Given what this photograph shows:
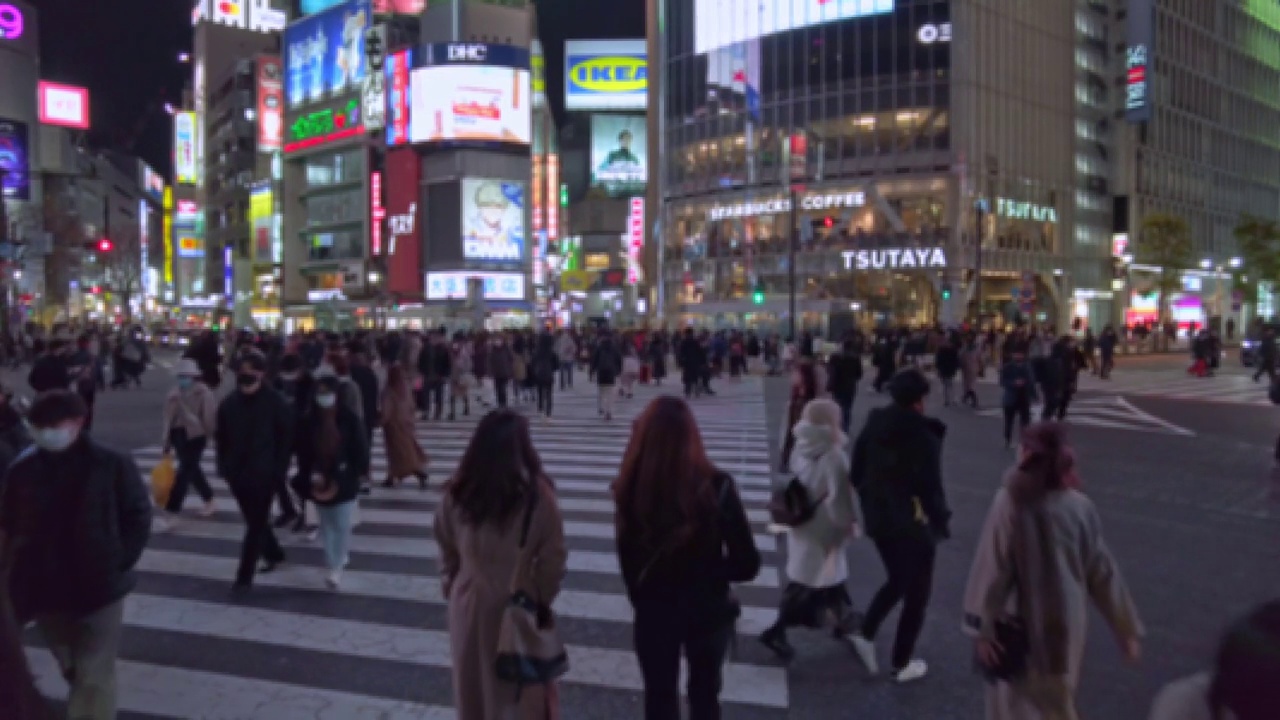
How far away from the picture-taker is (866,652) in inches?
218

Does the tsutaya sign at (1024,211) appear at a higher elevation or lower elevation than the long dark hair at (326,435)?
higher

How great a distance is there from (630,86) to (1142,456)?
107686 millimetres

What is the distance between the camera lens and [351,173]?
236ft

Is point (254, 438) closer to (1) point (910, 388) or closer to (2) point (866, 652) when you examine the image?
(2) point (866, 652)

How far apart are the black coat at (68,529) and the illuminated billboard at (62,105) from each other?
90.6 metres

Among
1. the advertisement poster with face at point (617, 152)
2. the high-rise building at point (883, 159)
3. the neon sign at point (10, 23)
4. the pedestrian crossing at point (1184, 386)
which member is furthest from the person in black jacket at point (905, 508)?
the advertisement poster with face at point (617, 152)

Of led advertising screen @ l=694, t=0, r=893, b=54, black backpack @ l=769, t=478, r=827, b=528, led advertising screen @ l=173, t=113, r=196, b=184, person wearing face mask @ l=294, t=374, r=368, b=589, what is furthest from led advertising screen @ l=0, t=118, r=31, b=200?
led advertising screen @ l=173, t=113, r=196, b=184

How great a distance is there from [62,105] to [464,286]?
4249 cm

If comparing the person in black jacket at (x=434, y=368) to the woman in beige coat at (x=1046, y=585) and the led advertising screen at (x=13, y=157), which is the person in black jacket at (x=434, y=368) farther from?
the led advertising screen at (x=13, y=157)

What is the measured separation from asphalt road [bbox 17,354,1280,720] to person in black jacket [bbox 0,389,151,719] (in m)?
1.02

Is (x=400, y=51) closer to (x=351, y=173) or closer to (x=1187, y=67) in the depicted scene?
(x=351, y=173)

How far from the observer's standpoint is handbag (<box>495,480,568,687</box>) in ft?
11.0

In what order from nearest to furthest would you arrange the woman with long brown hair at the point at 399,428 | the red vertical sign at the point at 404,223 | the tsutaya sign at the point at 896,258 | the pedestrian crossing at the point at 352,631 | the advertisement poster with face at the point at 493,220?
the pedestrian crossing at the point at 352,631, the woman with long brown hair at the point at 399,428, the tsutaya sign at the point at 896,258, the advertisement poster with face at the point at 493,220, the red vertical sign at the point at 404,223

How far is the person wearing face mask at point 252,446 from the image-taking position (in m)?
6.99
